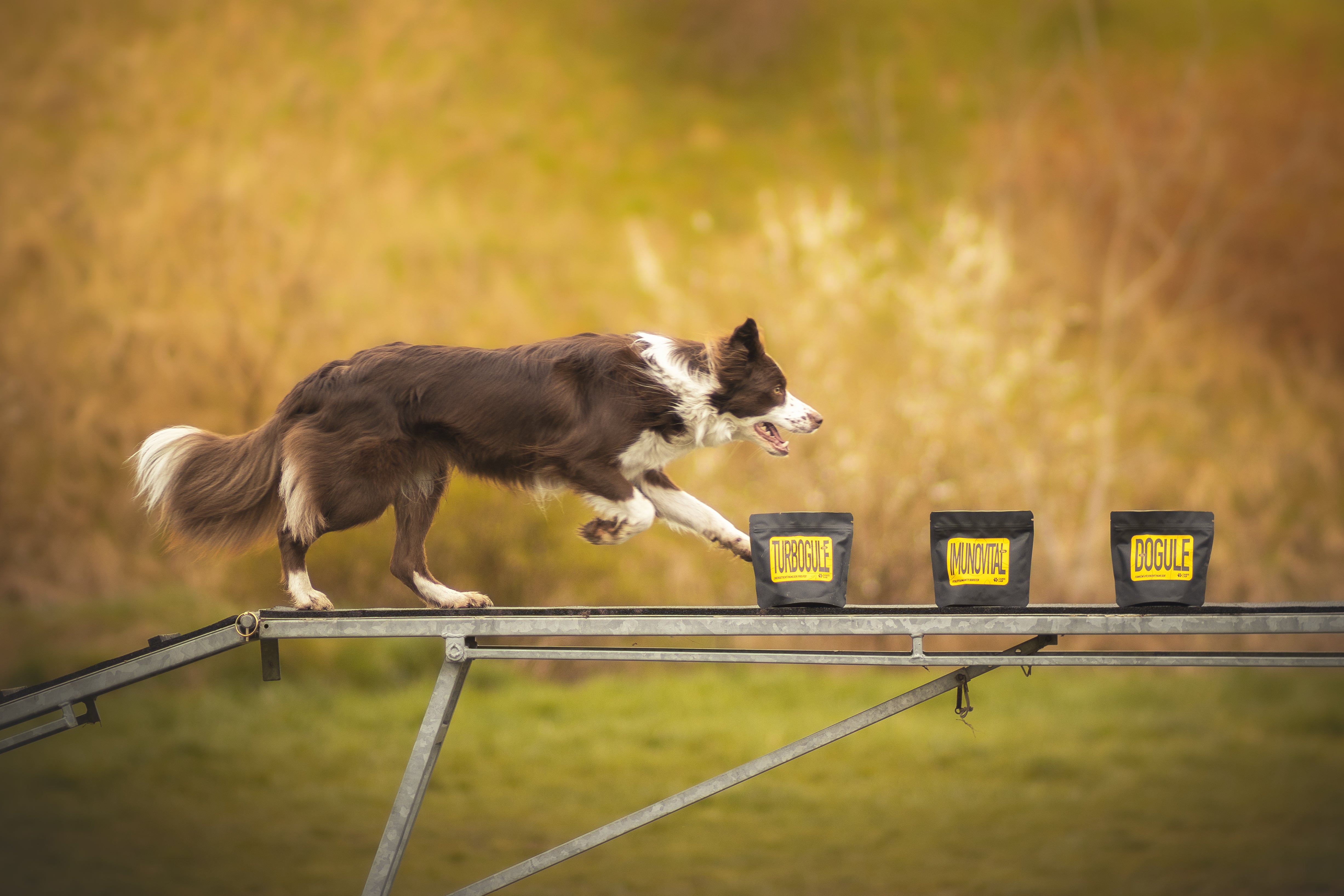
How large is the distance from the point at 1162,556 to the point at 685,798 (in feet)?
5.01

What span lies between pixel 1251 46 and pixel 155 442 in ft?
31.4

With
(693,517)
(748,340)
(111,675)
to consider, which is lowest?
(111,675)

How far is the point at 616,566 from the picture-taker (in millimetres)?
8477

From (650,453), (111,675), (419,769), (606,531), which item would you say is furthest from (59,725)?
(650,453)

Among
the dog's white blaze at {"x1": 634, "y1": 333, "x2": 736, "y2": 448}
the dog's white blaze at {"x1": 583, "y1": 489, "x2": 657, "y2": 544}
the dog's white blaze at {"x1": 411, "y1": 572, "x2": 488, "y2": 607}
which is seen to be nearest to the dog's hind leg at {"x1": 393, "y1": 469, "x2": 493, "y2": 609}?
the dog's white blaze at {"x1": 411, "y1": 572, "x2": 488, "y2": 607}

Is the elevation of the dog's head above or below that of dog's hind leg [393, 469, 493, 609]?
above

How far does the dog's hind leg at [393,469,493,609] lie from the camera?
395 cm

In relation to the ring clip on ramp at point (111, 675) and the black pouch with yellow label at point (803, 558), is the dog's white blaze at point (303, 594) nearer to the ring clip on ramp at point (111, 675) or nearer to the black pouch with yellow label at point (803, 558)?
the ring clip on ramp at point (111, 675)

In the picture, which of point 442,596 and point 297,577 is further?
point 442,596

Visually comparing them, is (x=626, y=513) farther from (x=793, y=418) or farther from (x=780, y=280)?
(x=780, y=280)

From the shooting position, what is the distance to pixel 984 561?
3.13 meters

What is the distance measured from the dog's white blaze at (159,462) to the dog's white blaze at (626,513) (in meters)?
1.53

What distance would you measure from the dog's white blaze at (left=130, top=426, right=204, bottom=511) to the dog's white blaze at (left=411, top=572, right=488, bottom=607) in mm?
951

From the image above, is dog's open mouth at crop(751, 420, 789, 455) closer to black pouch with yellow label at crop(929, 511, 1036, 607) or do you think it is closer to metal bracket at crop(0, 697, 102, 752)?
black pouch with yellow label at crop(929, 511, 1036, 607)
